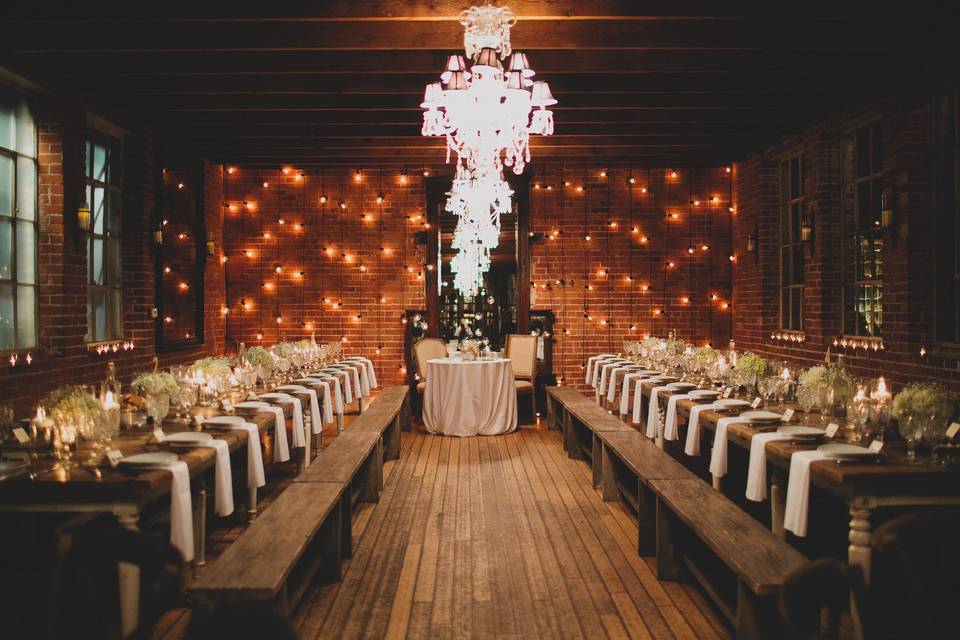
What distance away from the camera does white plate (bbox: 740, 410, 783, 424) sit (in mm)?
4129

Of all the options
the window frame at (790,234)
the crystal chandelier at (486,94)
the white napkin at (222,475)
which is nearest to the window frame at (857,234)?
the window frame at (790,234)

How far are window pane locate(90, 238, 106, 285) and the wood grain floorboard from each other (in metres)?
3.10

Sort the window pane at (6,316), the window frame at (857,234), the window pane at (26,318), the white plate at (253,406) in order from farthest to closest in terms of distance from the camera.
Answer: the window frame at (857,234)
the window pane at (26,318)
the window pane at (6,316)
the white plate at (253,406)

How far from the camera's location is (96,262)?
6.79 metres

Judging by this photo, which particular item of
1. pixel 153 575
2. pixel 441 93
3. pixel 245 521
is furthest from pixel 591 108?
pixel 153 575

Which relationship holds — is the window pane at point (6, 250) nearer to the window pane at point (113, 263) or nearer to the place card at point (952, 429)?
the window pane at point (113, 263)

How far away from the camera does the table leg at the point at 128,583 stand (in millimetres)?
2855

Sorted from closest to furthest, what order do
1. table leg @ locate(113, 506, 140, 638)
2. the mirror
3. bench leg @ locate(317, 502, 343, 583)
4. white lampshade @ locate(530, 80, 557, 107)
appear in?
table leg @ locate(113, 506, 140, 638), bench leg @ locate(317, 502, 343, 583), white lampshade @ locate(530, 80, 557, 107), the mirror

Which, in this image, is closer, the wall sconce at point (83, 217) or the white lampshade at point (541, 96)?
the white lampshade at point (541, 96)

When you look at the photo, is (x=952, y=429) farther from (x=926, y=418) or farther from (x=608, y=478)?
(x=608, y=478)

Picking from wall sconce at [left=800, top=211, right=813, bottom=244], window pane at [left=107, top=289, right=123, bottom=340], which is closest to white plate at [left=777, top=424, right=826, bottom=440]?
wall sconce at [left=800, top=211, right=813, bottom=244]

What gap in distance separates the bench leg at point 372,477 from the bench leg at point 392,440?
137 centimetres

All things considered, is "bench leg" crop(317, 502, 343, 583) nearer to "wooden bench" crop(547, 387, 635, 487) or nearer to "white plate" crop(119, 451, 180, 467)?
"white plate" crop(119, 451, 180, 467)

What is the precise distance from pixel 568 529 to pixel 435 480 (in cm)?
164
